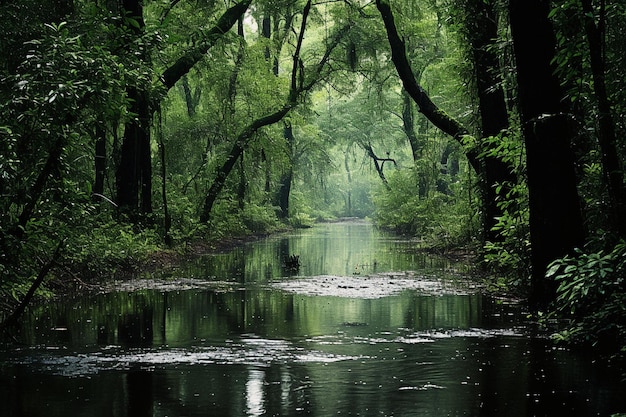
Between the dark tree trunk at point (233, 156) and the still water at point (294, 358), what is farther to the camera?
the dark tree trunk at point (233, 156)

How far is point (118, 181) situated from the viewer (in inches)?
867

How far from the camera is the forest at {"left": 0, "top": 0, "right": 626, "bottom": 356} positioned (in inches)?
360

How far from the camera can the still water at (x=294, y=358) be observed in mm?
6660

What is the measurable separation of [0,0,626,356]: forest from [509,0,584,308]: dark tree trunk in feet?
0.07

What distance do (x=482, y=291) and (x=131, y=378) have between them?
8.55 m

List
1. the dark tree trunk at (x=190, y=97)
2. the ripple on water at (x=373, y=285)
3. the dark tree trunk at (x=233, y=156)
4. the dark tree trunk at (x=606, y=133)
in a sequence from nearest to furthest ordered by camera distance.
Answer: the dark tree trunk at (x=606, y=133) < the ripple on water at (x=373, y=285) < the dark tree trunk at (x=233, y=156) < the dark tree trunk at (x=190, y=97)

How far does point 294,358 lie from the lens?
8.69 meters

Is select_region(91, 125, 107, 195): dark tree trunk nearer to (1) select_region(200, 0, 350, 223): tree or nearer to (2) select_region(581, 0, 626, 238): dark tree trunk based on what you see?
(1) select_region(200, 0, 350, 223): tree

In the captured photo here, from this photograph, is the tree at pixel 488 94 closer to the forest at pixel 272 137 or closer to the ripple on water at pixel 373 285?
the forest at pixel 272 137

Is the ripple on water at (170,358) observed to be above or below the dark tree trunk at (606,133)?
below

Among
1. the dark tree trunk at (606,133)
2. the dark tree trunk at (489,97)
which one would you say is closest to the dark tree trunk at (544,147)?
the dark tree trunk at (606,133)

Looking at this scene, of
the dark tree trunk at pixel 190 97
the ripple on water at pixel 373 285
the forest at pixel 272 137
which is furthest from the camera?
the dark tree trunk at pixel 190 97

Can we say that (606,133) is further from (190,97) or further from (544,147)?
(190,97)

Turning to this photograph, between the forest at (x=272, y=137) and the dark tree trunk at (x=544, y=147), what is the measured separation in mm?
23
